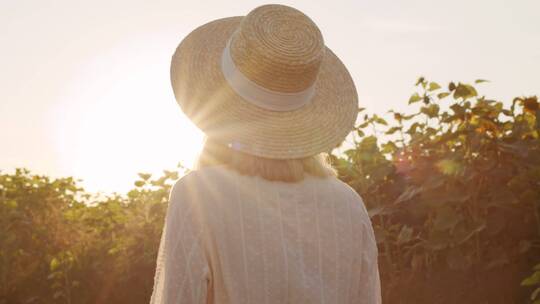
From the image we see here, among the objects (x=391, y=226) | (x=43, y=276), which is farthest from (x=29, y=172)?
(x=391, y=226)

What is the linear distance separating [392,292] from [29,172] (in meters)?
5.12

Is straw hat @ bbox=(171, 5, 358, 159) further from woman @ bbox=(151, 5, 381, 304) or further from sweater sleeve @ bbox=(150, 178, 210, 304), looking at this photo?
sweater sleeve @ bbox=(150, 178, 210, 304)

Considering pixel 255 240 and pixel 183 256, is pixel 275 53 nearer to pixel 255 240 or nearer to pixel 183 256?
pixel 255 240

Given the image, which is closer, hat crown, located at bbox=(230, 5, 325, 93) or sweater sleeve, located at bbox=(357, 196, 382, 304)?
hat crown, located at bbox=(230, 5, 325, 93)

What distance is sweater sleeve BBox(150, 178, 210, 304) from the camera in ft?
6.78

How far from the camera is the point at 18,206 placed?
25.0ft

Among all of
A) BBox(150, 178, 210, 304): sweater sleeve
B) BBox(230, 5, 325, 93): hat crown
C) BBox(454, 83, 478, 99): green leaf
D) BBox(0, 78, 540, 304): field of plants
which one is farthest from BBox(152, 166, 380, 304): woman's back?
BBox(454, 83, 478, 99): green leaf

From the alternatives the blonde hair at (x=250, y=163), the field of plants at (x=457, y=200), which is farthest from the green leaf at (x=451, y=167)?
the blonde hair at (x=250, y=163)

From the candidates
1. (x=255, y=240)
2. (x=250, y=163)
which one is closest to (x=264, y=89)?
(x=250, y=163)

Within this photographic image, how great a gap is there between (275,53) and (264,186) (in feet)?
1.43

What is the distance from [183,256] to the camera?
208cm

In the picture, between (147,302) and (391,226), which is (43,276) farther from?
(391,226)

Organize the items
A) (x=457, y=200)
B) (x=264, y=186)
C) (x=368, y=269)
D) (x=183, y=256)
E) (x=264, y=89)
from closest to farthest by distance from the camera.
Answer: (x=183, y=256) → (x=264, y=186) → (x=264, y=89) → (x=368, y=269) → (x=457, y=200)

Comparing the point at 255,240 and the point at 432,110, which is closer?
the point at 255,240
